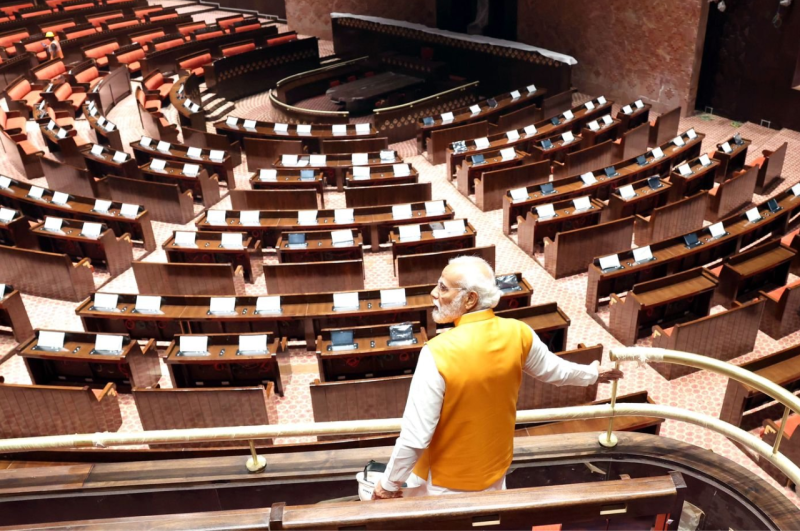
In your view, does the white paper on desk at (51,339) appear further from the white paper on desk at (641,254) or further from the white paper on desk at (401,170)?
the white paper on desk at (641,254)

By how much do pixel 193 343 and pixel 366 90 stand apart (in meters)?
8.39

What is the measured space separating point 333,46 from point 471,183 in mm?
8470

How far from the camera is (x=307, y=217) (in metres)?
7.09

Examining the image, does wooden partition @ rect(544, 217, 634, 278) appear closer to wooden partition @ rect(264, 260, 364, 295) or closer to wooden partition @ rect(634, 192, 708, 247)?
wooden partition @ rect(634, 192, 708, 247)

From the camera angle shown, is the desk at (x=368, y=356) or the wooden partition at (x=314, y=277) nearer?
the desk at (x=368, y=356)

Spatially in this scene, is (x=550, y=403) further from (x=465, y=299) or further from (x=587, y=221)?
(x=465, y=299)

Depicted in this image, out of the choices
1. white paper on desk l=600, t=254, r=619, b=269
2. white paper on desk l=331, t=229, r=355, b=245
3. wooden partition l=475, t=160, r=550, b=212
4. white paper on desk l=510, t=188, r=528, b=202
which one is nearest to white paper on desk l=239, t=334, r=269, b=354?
white paper on desk l=331, t=229, r=355, b=245

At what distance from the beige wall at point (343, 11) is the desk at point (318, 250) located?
9.50 metres

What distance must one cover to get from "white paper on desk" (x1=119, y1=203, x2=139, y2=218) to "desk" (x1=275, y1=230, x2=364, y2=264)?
1705 mm

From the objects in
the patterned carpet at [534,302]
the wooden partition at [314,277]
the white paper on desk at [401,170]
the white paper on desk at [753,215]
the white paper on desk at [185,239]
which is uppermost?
the white paper on desk at [753,215]

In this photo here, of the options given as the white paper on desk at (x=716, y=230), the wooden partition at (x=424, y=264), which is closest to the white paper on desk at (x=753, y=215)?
the white paper on desk at (x=716, y=230)

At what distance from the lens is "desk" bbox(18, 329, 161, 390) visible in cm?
510

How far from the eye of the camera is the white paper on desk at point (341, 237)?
659 cm

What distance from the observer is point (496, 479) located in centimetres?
215
